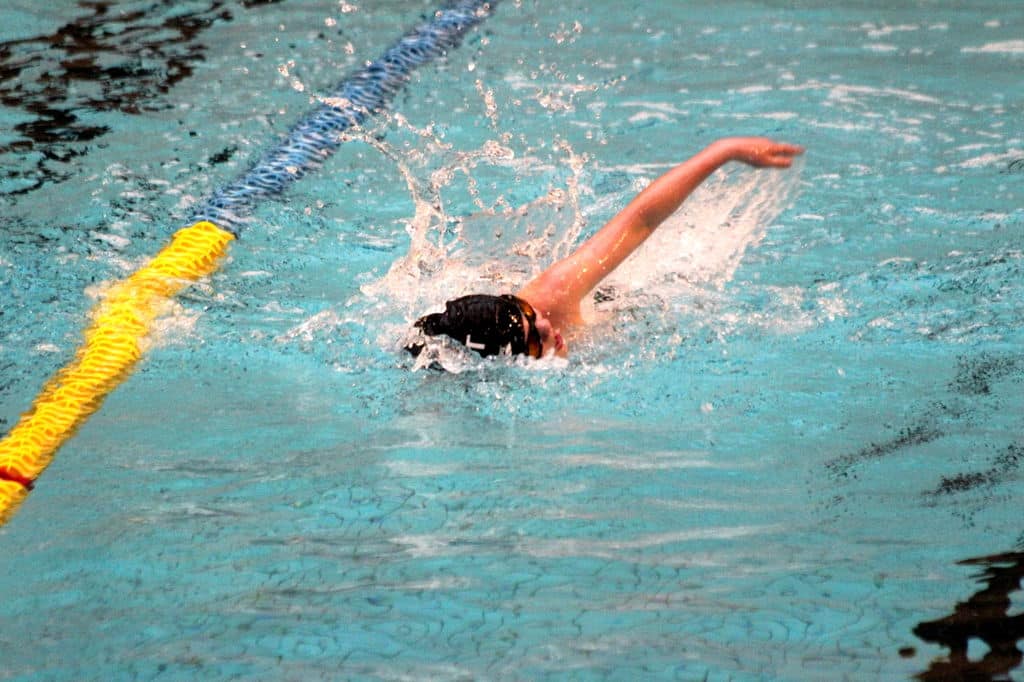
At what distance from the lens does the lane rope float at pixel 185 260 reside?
2.95 meters

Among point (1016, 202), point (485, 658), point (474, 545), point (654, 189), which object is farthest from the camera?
point (1016, 202)

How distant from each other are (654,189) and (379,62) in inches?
119

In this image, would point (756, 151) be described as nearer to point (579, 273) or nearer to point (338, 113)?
point (579, 273)

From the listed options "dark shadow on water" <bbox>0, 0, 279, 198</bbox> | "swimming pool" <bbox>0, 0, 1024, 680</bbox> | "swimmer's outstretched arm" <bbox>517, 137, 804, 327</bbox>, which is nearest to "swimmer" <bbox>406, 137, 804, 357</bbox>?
"swimmer's outstretched arm" <bbox>517, 137, 804, 327</bbox>

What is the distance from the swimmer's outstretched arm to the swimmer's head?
0.25 m

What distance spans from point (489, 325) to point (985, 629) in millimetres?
1397

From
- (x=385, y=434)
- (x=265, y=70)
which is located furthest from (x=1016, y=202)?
(x=265, y=70)

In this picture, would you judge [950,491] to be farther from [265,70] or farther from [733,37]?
[265,70]

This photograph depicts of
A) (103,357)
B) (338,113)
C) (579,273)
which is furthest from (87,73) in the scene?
(579,273)

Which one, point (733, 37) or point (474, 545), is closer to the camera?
point (474, 545)

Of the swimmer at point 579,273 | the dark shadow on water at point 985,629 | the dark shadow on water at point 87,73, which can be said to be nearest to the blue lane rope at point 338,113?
the dark shadow on water at point 87,73

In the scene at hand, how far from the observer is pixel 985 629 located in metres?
1.97

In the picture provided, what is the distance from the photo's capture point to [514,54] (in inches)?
229

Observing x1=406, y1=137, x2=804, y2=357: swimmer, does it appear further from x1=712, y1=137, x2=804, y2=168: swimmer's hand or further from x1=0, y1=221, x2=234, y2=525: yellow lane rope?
x1=0, y1=221, x2=234, y2=525: yellow lane rope
